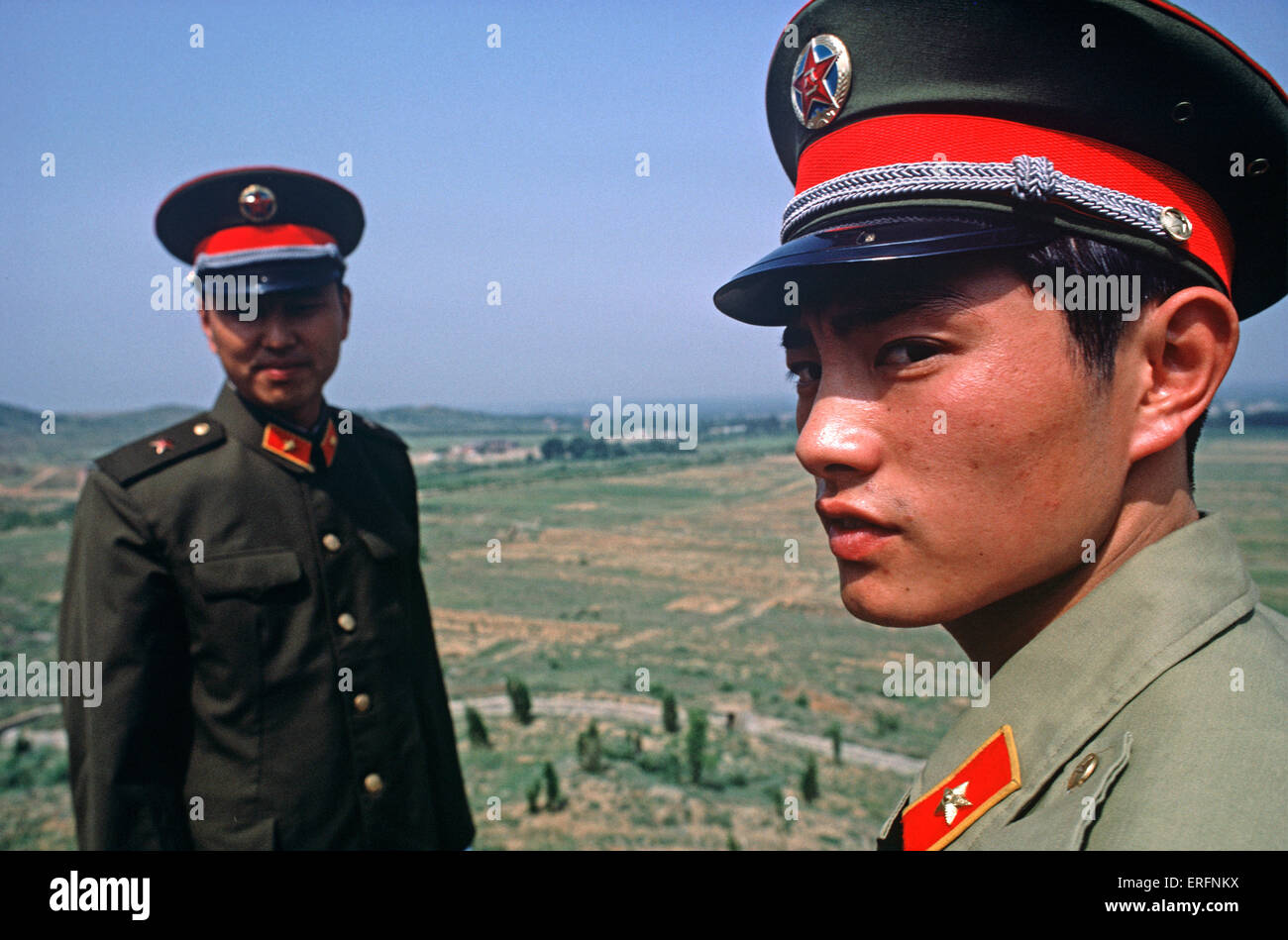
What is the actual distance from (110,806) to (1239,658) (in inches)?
130

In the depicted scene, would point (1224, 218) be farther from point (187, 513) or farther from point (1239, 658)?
point (187, 513)

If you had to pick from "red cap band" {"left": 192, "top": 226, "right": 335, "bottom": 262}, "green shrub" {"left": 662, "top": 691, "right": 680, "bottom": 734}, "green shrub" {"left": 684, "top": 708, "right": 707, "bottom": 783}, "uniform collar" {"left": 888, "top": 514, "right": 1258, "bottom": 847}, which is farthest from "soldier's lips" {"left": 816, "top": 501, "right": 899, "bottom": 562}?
"green shrub" {"left": 662, "top": 691, "right": 680, "bottom": 734}

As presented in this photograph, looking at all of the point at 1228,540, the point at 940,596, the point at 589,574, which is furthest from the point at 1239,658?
the point at 589,574

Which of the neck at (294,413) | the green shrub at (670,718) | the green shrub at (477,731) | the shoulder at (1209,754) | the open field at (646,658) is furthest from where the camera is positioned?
the green shrub at (670,718)

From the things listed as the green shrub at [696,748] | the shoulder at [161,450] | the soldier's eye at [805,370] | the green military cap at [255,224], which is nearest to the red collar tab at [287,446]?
the shoulder at [161,450]

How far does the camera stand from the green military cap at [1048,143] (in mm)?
1256

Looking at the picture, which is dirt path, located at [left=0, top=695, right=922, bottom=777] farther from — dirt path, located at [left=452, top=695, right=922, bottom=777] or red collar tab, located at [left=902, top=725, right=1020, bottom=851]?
red collar tab, located at [left=902, top=725, right=1020, bottom=851]

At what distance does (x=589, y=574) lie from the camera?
25.3 meters

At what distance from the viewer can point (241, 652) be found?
9.74 ft

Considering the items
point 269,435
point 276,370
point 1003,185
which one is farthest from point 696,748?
point 1003,185

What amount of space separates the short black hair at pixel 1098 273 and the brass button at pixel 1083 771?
1.90ft

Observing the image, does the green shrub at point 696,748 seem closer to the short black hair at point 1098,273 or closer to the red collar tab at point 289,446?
the red collar tab at point 289,446

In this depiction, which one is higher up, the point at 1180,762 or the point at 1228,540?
the point at 1228,540

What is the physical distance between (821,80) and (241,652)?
2.84 m
